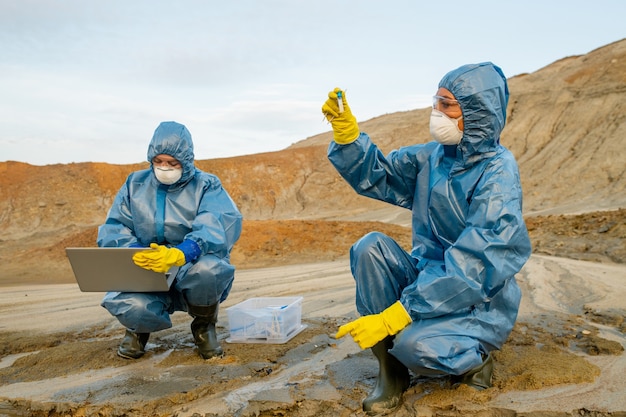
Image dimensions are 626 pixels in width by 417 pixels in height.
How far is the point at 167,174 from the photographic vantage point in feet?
12.6

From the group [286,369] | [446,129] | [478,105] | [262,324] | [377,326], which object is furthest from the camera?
[262,324]

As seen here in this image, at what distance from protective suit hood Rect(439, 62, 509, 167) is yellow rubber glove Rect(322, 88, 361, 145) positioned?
1.71 ft

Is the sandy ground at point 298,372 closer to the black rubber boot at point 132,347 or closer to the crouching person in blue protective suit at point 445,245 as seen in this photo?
the black rubber boot at point 132,347

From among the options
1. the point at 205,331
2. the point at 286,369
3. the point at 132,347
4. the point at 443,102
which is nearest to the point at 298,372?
the point at 286,369

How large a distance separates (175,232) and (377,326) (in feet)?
5.90

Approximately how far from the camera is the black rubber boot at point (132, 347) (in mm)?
3967

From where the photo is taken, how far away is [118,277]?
3.69 metres

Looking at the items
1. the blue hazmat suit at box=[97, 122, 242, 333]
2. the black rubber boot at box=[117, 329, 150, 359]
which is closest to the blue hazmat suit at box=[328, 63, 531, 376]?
the blue hazmat suit at box=[97, 122, 242, 333]

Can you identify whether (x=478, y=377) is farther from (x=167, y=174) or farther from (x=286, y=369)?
(x=167, y=174)

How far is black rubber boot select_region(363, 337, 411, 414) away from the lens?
112 inches

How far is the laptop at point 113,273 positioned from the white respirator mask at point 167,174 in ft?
1.85

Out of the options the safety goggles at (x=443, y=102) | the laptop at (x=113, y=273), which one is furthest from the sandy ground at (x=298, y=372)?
the safety goggles at (x=443, y=102)

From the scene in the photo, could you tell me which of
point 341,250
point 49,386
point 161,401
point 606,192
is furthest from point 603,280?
point 606,192

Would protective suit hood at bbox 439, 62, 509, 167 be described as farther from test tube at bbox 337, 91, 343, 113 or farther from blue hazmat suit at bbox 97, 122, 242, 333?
blue hazmat suit at bbox 97, 122, 242, 333
